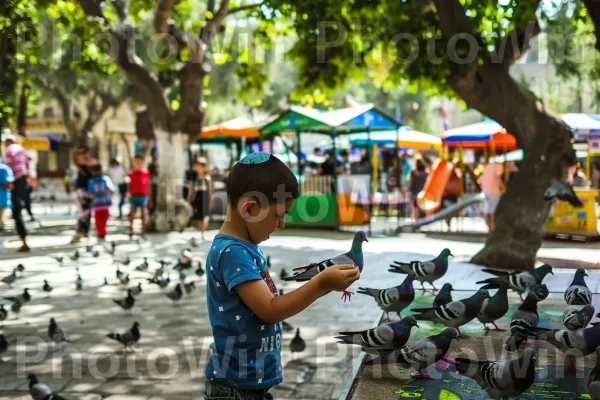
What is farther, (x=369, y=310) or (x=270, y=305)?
(x=369, y=310)

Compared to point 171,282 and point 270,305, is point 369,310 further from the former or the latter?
point 270,305

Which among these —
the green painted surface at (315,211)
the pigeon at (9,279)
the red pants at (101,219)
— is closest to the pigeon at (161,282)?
the pigeon at (9,279)

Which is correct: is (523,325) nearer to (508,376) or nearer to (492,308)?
(492,308)

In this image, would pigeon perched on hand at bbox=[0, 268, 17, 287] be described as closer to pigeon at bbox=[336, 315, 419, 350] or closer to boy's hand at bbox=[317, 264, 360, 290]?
pigeon at bbox=[336, 315, 419, 350]

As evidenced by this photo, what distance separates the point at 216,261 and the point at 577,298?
3393mm

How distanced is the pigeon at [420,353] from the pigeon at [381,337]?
0.05 metres

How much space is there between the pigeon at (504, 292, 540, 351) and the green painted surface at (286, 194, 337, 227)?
12.8 m

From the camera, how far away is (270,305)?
2498mm

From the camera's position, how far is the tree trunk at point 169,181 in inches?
671

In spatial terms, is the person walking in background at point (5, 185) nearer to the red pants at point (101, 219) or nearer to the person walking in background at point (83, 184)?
the person walking in background at point (83, 184)

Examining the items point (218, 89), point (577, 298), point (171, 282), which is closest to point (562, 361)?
point (577, 298)

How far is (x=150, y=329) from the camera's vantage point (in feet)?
23.9

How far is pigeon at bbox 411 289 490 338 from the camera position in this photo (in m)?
5.07

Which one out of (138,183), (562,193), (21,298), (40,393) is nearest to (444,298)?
(40,393)
